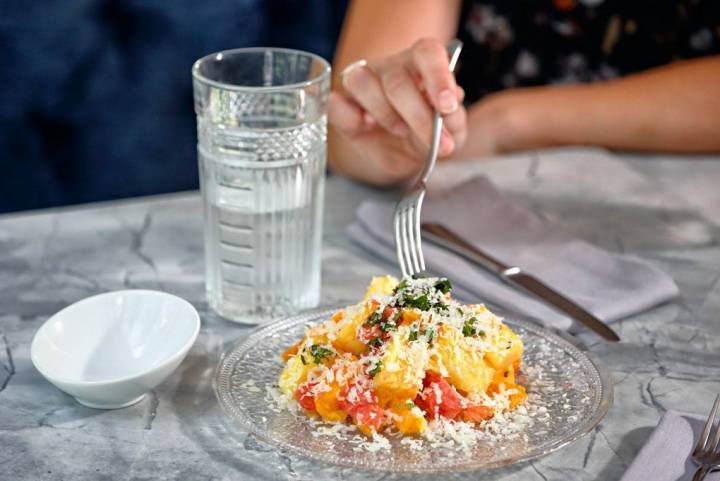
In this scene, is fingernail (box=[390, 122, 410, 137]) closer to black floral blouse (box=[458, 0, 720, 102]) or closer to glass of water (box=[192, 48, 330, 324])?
glass of water (box=[192, 48, 330, 324])

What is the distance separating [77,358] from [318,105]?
1.13 ft

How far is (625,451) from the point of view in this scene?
0.80 m

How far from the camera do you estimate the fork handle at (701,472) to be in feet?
2.39

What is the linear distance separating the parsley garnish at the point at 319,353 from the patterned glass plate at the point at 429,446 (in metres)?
0.05

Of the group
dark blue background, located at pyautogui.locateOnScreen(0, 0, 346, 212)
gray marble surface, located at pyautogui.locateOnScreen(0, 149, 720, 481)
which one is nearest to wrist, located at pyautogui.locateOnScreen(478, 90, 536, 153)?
gray marble surface, located at pyautogui.locateOnScreen(0, 149, 720, 481)

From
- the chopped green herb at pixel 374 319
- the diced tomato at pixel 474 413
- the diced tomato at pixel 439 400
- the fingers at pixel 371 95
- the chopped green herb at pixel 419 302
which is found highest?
the fingers at pixel 371 95

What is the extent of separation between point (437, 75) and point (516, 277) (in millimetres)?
241

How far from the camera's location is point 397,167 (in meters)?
1.30

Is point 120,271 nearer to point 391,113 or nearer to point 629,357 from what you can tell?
point 391,113

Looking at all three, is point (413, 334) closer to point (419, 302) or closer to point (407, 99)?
point (419, 302)

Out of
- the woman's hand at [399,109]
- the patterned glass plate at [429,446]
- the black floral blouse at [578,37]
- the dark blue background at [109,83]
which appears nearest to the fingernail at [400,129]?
the woman's hand at [399,109]

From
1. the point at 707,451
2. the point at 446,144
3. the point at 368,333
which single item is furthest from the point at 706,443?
the point at 446,144

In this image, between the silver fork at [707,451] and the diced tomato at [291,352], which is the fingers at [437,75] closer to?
the diced tomato at [291,352]

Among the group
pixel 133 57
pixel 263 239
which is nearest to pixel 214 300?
pixel 263 239
